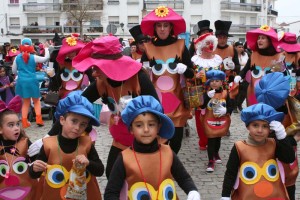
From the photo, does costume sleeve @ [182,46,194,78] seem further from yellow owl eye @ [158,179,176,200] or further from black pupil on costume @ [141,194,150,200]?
black pupil on costume @ [141,194,150,200]

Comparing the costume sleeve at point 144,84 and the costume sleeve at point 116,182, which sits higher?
the costume sleeve at point 144,84

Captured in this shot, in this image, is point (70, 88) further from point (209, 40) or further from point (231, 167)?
point (231, 167)

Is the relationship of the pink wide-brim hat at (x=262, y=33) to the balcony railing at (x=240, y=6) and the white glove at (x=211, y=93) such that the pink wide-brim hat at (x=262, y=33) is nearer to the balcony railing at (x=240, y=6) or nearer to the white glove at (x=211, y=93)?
the white glove at (x=211, y=93)

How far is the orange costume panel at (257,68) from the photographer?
20.1 feet

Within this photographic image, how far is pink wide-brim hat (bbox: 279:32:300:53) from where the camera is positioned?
7691 millimetres

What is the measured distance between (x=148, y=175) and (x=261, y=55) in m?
3.84

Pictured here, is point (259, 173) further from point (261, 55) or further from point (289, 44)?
point (289, 44)

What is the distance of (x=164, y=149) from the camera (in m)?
3.12

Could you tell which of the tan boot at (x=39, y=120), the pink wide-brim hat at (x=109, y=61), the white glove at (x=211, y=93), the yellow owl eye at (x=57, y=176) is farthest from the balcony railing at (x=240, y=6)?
the yellow owl eye at (x=57, y=176)

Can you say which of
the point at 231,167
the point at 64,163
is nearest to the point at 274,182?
the point at 231,167

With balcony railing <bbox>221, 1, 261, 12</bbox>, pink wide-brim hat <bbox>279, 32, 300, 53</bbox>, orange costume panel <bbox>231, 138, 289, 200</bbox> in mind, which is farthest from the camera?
balcony railing <bbox>221, 1, 261, 12</bbox>

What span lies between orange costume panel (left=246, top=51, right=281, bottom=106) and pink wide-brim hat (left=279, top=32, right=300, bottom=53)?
1.63 m

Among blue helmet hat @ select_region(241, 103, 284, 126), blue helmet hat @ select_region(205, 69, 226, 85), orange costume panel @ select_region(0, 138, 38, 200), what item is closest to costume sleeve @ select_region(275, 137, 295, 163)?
blue helmet hat @ select_region(241, 103, 284, 126)

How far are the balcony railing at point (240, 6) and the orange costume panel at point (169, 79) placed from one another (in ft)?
154
